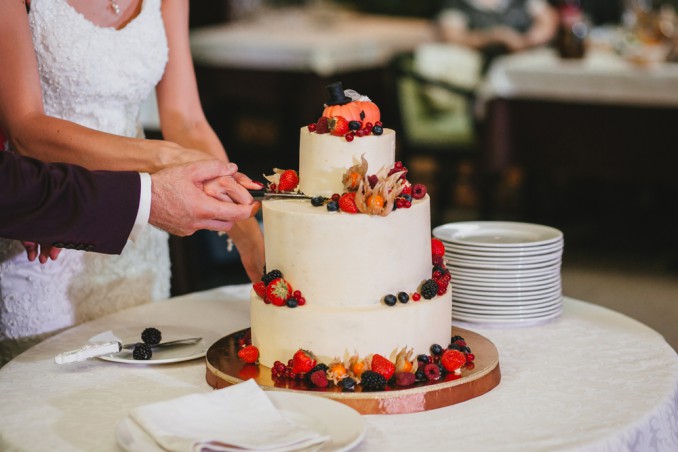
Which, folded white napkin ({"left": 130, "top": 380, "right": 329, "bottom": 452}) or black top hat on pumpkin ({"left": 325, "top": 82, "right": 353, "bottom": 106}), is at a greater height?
black top hat on pumpkin ({"left": 325, "top": 82, "right": 353, "bottom": 106})

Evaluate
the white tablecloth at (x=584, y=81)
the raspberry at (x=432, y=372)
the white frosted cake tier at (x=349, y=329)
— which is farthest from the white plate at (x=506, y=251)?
the white tablecloth at (x=584, y=81)

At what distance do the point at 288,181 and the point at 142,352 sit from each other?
0.47 meters

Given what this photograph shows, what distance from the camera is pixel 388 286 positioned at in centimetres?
192

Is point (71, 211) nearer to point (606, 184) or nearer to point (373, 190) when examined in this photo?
point (373, 190)

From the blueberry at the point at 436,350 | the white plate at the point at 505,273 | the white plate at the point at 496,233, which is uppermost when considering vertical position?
the white plate at the point at 496,233

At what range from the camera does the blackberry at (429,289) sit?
195 cm

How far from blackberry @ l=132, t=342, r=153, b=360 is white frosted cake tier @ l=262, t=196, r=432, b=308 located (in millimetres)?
367

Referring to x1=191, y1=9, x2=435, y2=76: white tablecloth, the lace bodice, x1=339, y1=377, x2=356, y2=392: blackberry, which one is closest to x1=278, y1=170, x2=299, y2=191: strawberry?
x1=339, y1=377, x2=356, y2=392: blackberry

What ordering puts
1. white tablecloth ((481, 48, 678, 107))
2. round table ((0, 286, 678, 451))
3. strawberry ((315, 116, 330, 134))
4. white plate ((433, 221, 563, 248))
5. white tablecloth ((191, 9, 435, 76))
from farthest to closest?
white tablecloth ((191, 9, 435, 76)), white tablecloth ((481, 48, 678, 107)), white plate ((433, 221, 563, 248)), strawberry ((315, 116, 330, 134)), round table ((0, 286, 678, 451))

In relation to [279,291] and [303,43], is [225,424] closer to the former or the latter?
[279,291]

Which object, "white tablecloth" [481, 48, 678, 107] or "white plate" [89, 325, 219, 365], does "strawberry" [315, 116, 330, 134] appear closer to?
"white plate" [89, 325, 219, 365]

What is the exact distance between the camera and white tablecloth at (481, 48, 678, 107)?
5.91 metres

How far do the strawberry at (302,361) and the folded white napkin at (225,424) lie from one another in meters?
0.12

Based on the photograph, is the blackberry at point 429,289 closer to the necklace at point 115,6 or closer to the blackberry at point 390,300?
the blackberry at point 390,300
